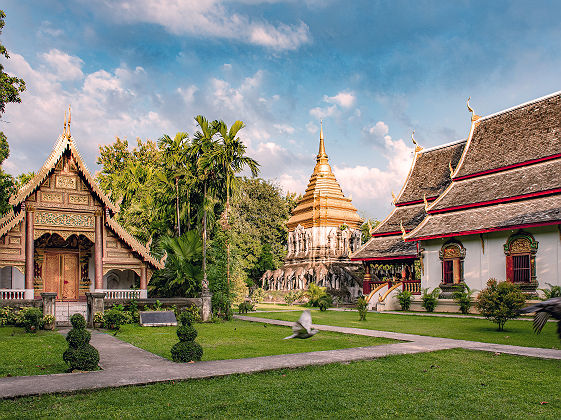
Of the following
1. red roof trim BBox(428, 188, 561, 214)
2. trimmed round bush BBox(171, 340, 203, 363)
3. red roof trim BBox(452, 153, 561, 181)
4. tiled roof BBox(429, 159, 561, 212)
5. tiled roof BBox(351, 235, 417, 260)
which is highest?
red roof trim BBox(452, 153, 561, 181)

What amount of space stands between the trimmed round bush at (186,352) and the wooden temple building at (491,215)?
15.0 m

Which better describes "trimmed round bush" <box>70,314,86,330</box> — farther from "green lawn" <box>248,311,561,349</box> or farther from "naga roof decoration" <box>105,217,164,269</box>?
"naga roof decoration" <box>105,217,164,269</box>

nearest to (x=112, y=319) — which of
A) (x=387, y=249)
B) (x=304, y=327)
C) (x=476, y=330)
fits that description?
(x=304, y=327)

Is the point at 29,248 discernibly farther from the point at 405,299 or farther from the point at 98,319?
the point at 405,299

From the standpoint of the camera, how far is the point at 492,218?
69.1ft

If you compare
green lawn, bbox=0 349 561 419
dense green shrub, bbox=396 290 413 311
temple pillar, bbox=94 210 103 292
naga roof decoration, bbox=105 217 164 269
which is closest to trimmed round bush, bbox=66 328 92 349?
green lawn, bbox=0 349 561 419

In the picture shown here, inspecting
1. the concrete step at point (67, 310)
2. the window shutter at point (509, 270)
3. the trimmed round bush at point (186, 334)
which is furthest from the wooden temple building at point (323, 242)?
the trimmed round bush at point (186, 334)

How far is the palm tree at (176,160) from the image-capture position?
20.6 meters

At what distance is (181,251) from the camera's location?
1889 cm

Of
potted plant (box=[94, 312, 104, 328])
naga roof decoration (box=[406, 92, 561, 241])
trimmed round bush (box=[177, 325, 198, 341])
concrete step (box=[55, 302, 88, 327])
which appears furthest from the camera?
naga roof decoration (box=[406, 92, 561, 241])

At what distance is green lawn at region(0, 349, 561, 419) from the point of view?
561 cm

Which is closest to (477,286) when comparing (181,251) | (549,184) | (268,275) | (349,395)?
(549,184)

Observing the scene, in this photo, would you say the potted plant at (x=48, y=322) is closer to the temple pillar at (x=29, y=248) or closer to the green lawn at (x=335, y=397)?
the temple pillar at (x=29, y=248)

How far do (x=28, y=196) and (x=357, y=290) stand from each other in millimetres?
27174
